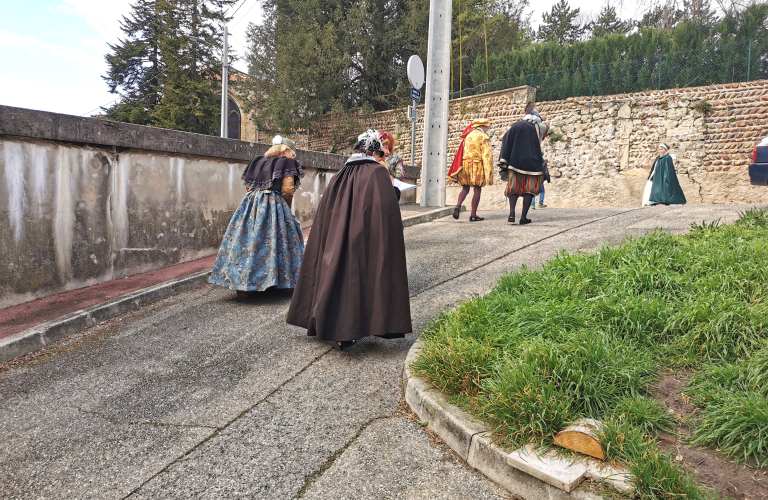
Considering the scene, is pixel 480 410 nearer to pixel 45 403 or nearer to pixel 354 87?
pixel 45 403

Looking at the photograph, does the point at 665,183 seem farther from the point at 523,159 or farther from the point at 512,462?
the point at 512,462

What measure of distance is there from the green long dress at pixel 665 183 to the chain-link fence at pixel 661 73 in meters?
5.55

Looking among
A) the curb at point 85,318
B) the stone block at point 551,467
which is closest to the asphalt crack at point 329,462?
the stone block at point 551,467

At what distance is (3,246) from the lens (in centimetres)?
504

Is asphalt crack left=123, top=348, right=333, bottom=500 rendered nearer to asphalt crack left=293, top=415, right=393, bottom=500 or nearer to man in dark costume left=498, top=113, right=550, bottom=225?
asphalt crack left=293, top=415, right=393, bottom=500

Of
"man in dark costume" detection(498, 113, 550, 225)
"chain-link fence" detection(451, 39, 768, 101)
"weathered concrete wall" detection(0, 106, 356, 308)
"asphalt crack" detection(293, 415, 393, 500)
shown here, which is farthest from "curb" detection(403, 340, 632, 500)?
"chain-link fence" detection(451, 39, 768, 101)

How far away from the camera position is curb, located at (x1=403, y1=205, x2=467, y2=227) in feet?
30.6

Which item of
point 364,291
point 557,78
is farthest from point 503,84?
point 364,291

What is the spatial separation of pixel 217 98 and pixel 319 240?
2818 centimetres

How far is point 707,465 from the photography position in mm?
2186

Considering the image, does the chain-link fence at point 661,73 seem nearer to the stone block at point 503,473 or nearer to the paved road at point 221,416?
the paved road at point 221,416

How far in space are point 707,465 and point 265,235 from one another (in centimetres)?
428

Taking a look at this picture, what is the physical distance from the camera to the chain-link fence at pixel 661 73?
1530cm

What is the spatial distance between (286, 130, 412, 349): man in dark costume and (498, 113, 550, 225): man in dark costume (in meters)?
4.63
